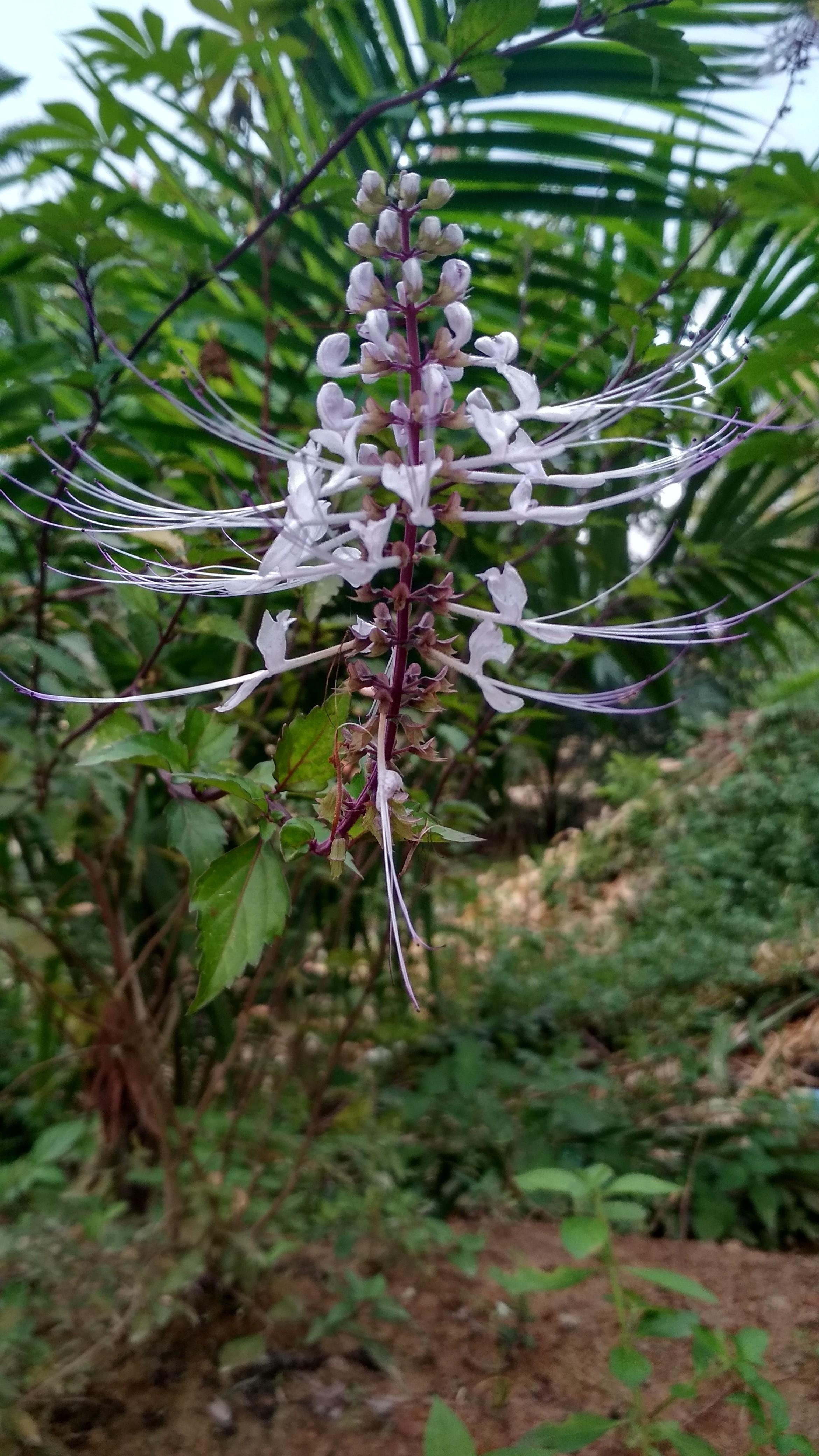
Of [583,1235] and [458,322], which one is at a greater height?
[458,322]

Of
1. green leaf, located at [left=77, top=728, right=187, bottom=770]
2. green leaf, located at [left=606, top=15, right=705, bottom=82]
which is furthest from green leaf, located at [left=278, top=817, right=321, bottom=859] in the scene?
green leaf, located at [left=606, top=15, right=705, bottom=82]

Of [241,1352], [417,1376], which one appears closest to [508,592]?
[241,1352]

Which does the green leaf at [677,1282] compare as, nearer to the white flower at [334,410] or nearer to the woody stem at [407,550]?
the woody stem at [407,550]

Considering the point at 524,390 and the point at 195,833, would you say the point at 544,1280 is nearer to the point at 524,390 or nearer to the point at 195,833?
the point at 195,833

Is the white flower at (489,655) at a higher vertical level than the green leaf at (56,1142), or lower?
higher

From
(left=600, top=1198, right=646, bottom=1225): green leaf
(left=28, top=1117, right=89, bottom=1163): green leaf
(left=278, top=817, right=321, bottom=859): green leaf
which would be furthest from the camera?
(left=28, top=1117, right=89, bottom=1163): green leaf

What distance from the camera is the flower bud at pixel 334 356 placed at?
57 cm

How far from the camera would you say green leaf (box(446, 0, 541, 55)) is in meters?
0.73

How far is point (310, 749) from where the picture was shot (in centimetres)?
61

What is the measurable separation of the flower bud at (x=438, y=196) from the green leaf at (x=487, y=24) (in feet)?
0.92

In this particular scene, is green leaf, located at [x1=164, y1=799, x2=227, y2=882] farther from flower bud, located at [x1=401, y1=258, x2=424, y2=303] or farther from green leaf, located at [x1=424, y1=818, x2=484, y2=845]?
flower bud, located at [x1=401, y1=258, x2=424, y2=303]

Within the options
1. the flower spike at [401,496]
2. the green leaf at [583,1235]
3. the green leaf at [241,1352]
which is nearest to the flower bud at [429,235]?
the flower spike at [401,496]

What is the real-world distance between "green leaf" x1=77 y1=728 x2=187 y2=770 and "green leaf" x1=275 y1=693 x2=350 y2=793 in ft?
0.27

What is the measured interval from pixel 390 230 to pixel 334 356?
8cm
